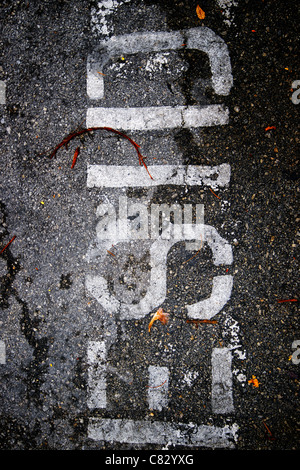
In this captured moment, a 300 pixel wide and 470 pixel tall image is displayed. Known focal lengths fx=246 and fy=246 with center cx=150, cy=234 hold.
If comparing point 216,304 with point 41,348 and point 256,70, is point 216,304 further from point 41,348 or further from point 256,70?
point 256,70

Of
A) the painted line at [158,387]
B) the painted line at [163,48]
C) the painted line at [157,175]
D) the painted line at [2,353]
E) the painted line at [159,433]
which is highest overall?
the painted line at [163,48]

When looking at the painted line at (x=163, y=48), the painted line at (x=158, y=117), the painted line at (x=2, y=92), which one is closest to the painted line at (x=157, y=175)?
the painted line at (x=158, y=117)

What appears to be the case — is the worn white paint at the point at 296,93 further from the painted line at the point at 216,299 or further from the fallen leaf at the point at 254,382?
the fallen leaf at the point at 254,382

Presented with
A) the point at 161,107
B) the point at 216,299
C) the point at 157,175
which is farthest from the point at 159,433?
the point at 161,107

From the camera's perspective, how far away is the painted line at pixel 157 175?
2.17 m

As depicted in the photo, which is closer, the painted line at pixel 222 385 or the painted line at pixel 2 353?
the painted line at pixel 222 385

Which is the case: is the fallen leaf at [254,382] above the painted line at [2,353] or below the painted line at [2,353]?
below

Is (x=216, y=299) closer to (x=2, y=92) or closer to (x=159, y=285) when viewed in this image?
(x=159, y=285)

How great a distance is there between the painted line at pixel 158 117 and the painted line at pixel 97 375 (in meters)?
1.98

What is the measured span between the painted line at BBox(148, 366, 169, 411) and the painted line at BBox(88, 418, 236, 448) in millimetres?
170

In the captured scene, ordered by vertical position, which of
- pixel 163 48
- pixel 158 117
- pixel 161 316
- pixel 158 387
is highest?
pixel 163 48

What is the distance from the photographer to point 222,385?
2.15m

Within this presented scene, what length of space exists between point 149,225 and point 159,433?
6.07 ft

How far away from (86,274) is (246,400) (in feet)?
5.85
